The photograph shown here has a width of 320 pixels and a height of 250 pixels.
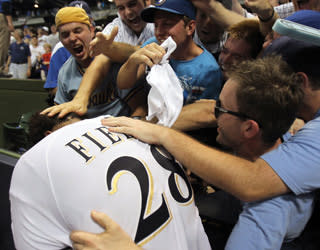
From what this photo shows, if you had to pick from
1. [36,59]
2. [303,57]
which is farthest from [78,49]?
[36,59]

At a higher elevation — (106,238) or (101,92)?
(101,92)

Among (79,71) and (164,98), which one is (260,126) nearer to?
(164,98)

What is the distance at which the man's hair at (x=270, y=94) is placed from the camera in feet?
3.04

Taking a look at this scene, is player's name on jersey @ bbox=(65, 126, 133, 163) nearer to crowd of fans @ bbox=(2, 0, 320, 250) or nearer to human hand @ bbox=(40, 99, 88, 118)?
crowd of fans @ bbox=(2, 0, 320, 250)

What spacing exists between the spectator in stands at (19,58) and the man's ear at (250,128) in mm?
7794

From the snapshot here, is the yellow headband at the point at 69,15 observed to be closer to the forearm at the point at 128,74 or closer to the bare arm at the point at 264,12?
the forearm at the point at 128,74

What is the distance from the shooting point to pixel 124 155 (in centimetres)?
86

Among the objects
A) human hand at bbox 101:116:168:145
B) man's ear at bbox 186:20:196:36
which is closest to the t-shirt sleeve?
human hand at bbox 101:116:168:145

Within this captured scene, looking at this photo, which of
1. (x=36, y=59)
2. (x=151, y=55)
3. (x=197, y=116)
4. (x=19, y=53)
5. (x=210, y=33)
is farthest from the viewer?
(x=36, y=59)

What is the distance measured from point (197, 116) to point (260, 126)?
0.55 metres

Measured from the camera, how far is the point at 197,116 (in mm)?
1490

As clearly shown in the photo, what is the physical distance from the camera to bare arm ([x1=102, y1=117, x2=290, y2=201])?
2.80 ft

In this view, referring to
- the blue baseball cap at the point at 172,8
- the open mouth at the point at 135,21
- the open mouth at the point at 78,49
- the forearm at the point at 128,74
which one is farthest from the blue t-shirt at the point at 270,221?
the open mouth at the point at 135,21

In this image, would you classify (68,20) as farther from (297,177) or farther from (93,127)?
(297,177)
